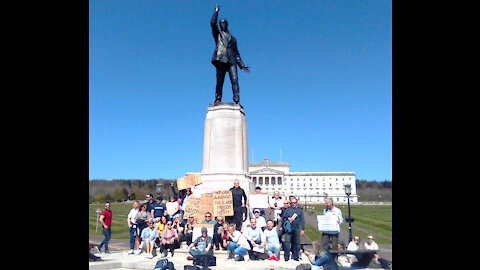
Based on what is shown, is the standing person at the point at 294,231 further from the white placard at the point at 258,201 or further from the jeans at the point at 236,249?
the white placard at the point at 258,201

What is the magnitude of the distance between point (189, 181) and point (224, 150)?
1.82m

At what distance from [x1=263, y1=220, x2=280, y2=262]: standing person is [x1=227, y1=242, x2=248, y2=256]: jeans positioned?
0.62 meters

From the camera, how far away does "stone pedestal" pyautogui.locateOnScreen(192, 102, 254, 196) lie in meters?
13.1

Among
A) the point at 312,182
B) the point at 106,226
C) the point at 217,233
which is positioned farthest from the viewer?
the point at 312,182

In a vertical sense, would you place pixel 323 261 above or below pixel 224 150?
below

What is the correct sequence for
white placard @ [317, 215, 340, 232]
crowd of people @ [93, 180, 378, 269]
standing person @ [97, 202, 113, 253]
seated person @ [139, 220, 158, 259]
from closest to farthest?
white placard @ [317, 215, 340, 232] < crowd of people @ [93, 180, 378, 269] < seated person @ [139, 220, 158, 259] < standing person @ [97, 202, 113, 253]

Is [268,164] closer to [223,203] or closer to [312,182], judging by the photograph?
[312,182]

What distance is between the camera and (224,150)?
13.5 m

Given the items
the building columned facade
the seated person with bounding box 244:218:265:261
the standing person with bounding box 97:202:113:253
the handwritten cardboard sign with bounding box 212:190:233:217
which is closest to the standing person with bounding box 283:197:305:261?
the seated person with bounding box 244:218:265:261

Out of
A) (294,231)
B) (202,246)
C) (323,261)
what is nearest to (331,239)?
(294,231)

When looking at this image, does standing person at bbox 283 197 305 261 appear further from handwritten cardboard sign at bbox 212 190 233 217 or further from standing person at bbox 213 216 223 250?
handwritten cardboard sign at bbox 212 190 233 217
